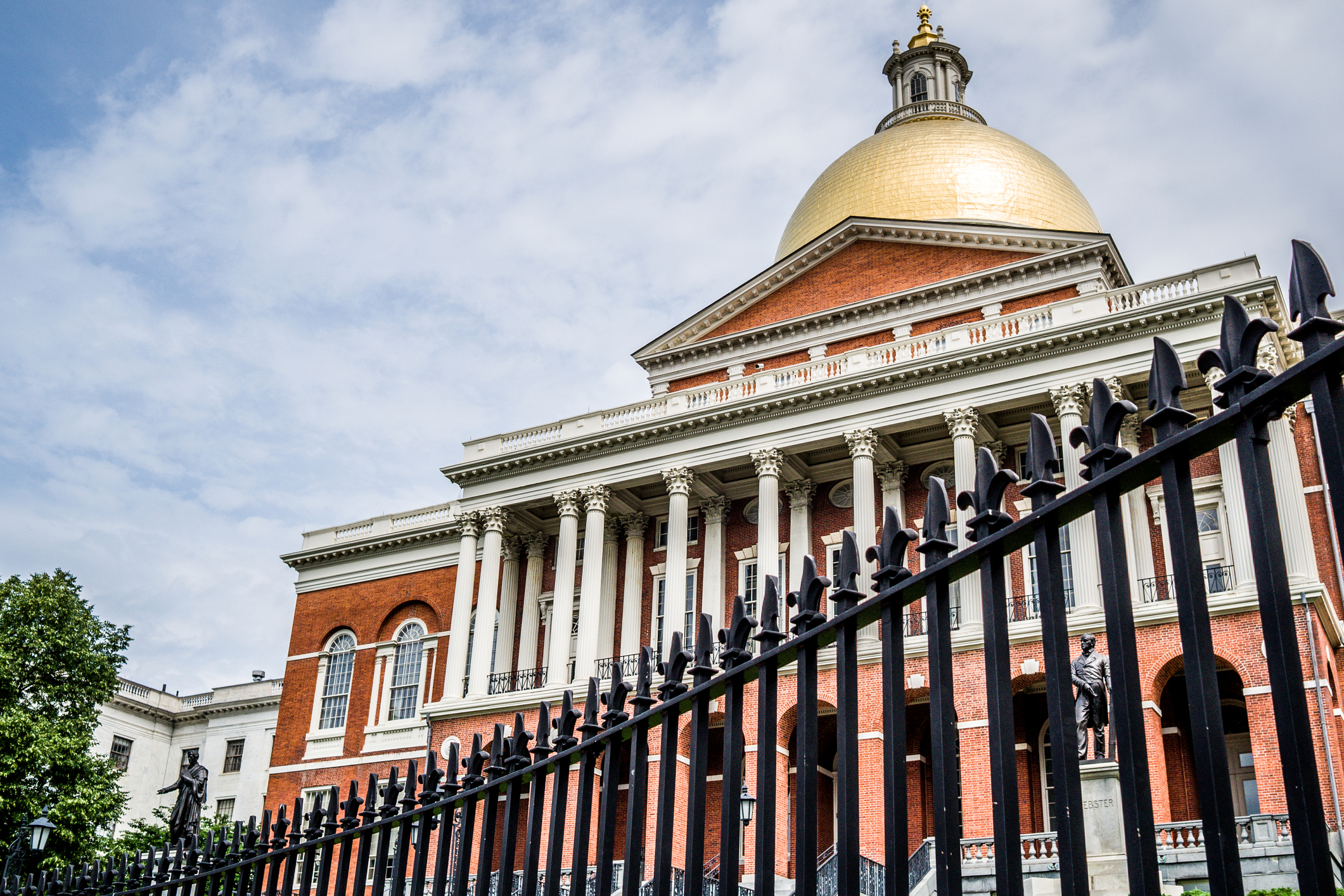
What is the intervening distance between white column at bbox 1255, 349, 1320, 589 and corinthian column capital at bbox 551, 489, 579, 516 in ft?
64.0

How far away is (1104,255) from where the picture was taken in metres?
39.1

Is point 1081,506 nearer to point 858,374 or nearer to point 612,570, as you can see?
point 858,374

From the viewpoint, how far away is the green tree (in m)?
34.3

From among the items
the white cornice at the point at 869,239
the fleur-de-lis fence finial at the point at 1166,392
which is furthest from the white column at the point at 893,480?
the fleur-de-lis fence finial at the point at 1166,392

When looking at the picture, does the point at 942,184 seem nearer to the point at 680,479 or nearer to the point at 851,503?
the point at 851,503

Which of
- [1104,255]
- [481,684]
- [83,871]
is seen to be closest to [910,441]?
[1104,255]

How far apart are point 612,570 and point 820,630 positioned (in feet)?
122

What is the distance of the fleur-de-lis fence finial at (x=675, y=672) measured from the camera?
13.7 ft

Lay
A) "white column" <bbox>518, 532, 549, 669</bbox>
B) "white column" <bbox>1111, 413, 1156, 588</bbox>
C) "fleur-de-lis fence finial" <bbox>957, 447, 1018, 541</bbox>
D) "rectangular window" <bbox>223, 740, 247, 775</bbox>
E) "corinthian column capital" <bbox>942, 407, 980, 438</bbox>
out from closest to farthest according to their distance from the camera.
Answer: "fleur-de-lis fence finial" <bbox>957, 447, 1018, 541</bbox> → "white column" <bbox>1111, 413, 1156, 588</bbox> → "corinthian column capital" <bbox>942, 407, 980, 438</bbox> → "white column" <bbox>518, 532, 549, 669</bbox> → "rectangular window" <bbox>223, 740, 247, 775</bbox>

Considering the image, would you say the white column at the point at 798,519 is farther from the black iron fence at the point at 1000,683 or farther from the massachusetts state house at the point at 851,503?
the black iron fence at the point at 1000,683

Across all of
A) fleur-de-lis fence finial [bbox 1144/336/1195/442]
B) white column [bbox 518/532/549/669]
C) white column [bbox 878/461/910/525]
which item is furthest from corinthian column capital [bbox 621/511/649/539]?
fleur-de-lis fence finial [bbox 1144/336/1195/442]

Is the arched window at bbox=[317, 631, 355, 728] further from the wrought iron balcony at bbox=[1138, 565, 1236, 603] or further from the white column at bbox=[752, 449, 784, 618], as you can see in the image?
the wrought iron balcony at bbox=[1138, 565, 1236, 603]

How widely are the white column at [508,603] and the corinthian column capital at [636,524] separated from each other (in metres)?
4.06

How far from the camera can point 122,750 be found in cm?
6025
